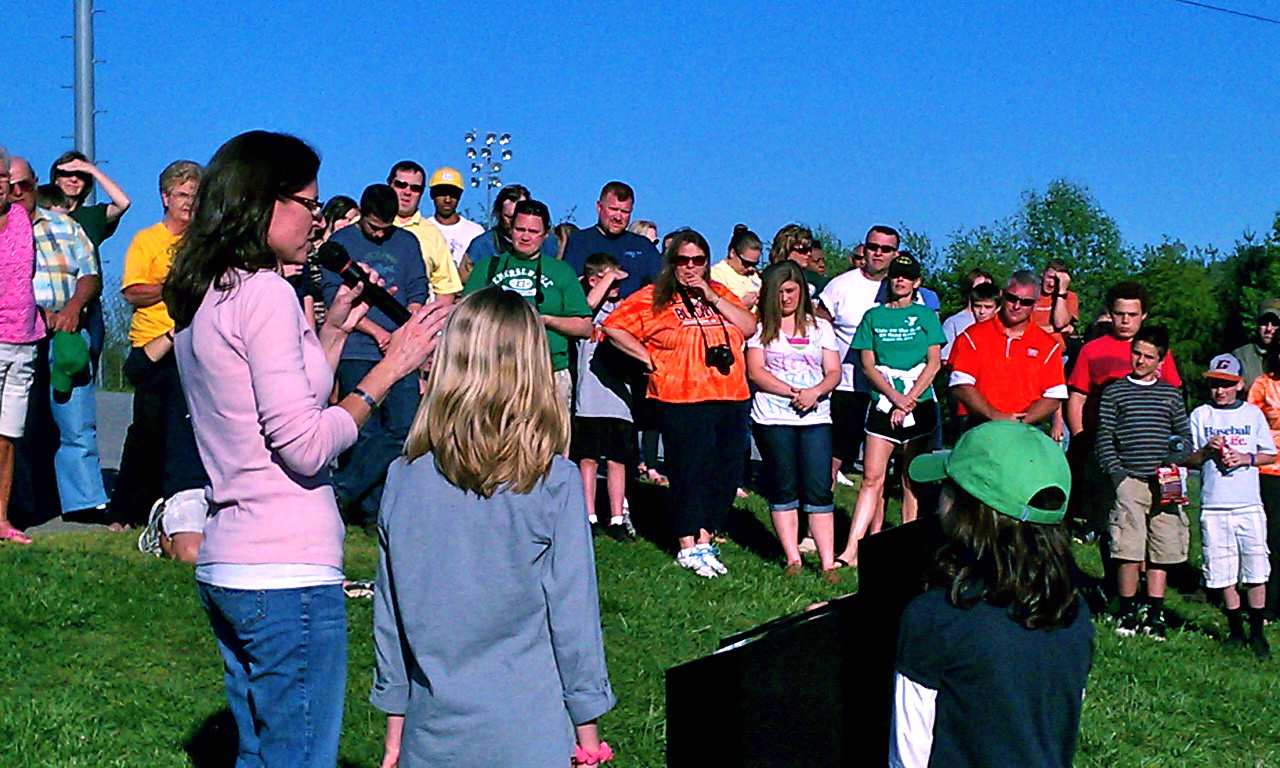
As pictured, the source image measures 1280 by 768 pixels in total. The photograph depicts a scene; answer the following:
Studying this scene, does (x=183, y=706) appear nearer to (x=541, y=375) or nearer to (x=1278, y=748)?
(x=541, y=375)

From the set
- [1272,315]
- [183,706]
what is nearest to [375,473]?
[183,706]

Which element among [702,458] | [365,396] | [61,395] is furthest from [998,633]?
[61,395]

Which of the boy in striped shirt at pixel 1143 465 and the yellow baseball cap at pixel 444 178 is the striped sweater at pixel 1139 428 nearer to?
the boy in striped shirt at pixel 1143 465

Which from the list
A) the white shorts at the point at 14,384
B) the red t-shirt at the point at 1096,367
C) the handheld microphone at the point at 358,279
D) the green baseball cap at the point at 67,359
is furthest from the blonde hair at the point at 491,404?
the red t-shirt at the point at 1096,367

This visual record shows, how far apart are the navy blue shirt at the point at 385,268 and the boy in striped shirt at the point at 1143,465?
4421mm

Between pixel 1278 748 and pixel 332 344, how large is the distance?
5155 mm

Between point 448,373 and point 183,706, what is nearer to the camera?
point 448,373

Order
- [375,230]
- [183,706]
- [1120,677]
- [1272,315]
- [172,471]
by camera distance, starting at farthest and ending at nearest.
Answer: [1272,315] → [375,230] → [172,471] → [1120,677] → [183,706]

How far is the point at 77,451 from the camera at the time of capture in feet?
29.3

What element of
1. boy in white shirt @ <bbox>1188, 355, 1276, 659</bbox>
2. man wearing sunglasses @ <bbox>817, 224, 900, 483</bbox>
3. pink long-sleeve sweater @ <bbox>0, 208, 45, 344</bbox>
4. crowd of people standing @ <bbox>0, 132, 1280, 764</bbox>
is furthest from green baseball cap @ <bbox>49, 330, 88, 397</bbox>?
boy in white shirt @ <bbox>1188, 355, 1276, 659</bbox>

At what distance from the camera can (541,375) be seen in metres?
3.49

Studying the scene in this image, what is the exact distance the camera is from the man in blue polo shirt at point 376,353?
8.72 meters

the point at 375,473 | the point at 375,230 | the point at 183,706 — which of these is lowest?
the point at 183,706

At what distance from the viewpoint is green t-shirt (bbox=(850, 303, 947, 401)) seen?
9.52 meters
